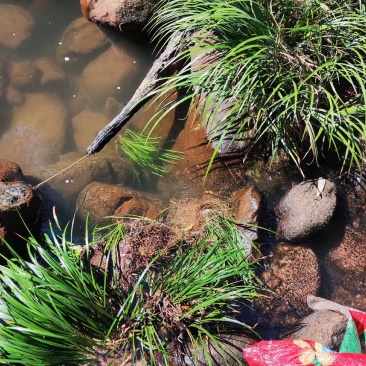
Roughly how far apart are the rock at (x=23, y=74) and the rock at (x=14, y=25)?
26 cm

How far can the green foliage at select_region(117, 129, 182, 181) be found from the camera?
3.34 meters

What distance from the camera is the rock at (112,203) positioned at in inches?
120

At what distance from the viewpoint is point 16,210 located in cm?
272

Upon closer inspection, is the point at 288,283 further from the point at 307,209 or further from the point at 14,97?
the point at 14,97

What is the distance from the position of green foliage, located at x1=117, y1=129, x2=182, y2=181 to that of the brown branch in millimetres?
274

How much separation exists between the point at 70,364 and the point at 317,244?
169 cm

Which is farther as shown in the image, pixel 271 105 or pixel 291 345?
pixel 271 105

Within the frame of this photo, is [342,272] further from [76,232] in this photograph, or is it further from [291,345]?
[76,232]

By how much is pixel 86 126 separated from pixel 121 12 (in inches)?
42.1

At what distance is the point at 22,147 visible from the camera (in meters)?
3.60

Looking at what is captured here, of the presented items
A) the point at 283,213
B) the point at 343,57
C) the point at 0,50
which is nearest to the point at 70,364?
the point at 283,213

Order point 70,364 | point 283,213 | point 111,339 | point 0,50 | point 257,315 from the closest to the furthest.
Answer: point 70,364
point 111,339
point 257,315
point 283,213
point 0,50

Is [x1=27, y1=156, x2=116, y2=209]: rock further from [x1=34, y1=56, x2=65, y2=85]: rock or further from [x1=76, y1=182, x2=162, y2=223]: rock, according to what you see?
[x1=34, y1=56, x2=65, y2=85]: rock

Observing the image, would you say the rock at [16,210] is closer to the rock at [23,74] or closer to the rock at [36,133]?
the rock at [36,133]
